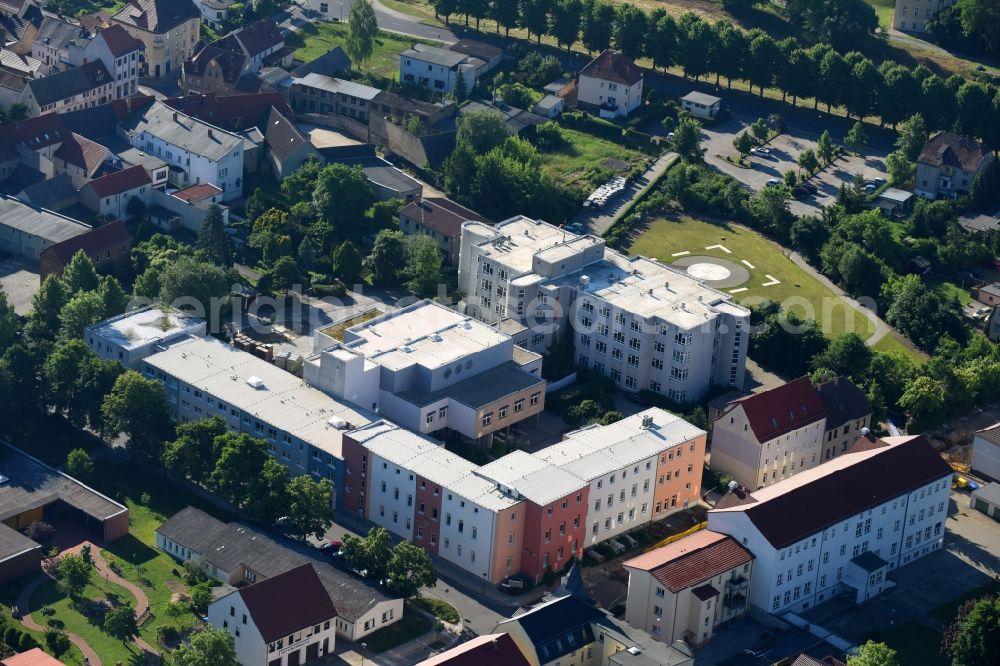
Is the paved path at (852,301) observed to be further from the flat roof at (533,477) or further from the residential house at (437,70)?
the residential house at (437,70)

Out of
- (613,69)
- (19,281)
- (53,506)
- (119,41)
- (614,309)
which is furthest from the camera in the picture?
(613,69)

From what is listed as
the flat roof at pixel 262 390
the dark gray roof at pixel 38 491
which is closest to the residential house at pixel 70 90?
the flat roof at pixel 262 390

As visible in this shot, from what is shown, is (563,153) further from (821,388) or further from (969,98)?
(821,388)

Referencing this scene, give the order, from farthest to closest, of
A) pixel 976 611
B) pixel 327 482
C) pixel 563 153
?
pixel 563 153, pixel 327 482, pixel 976 611

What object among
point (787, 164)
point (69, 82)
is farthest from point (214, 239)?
point (787, 164)

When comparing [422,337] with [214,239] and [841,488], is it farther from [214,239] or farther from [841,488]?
[841,488]

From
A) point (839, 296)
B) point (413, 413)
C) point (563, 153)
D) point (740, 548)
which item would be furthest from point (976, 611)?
point (563, 153)

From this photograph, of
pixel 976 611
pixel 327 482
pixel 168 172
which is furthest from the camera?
pixel 168 172
